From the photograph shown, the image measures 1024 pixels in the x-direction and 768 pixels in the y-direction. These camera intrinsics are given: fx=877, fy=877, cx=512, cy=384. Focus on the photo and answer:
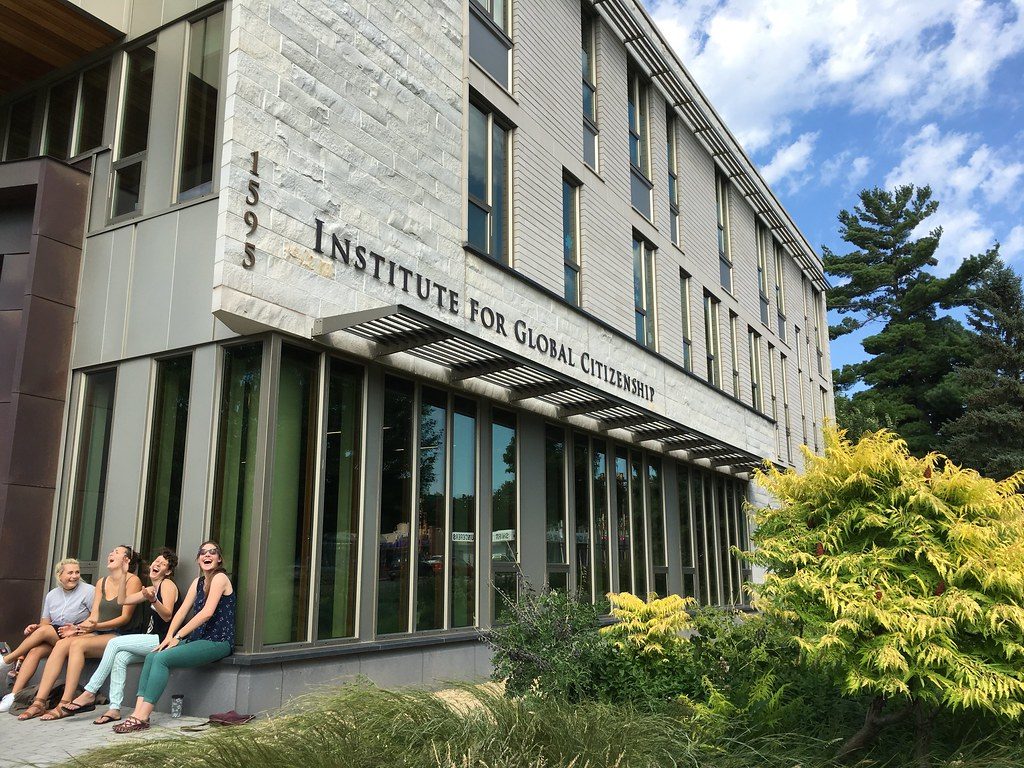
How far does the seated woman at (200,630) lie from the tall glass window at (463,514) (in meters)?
3.29

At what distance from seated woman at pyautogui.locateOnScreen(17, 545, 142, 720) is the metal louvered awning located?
2.85 meters

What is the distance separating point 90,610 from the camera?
8.41 metres

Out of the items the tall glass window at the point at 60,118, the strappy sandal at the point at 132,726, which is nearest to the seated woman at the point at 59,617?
the strappy sandal at the point at 132,726

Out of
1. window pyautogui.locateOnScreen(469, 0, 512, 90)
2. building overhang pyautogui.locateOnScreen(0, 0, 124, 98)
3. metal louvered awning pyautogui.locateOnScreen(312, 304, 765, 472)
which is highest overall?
window pyautogui.locateOnScreen(469, 0, 512, 90)

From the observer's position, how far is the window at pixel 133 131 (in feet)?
32.1

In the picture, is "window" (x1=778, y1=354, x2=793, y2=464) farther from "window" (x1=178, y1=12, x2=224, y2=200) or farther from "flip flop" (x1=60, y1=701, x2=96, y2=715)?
"flip flop" (x1=60, y1=701, x2=96, y2=715)

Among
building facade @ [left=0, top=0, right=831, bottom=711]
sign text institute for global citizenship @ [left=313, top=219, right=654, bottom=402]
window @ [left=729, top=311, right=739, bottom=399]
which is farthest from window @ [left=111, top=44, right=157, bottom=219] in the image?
window @ [left=729, top=311, right=739, bottom=399]

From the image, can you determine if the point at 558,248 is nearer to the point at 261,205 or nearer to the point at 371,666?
the point at 261,205

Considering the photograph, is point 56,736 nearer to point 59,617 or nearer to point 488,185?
point 59,617

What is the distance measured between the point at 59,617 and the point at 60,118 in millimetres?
6418

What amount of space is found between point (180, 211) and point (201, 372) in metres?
1.73

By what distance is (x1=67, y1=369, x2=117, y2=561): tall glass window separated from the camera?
9211 mm

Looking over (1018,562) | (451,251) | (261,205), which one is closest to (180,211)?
(261,205)

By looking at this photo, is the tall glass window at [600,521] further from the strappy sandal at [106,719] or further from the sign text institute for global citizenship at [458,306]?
the strappy sandal at [106,719]
